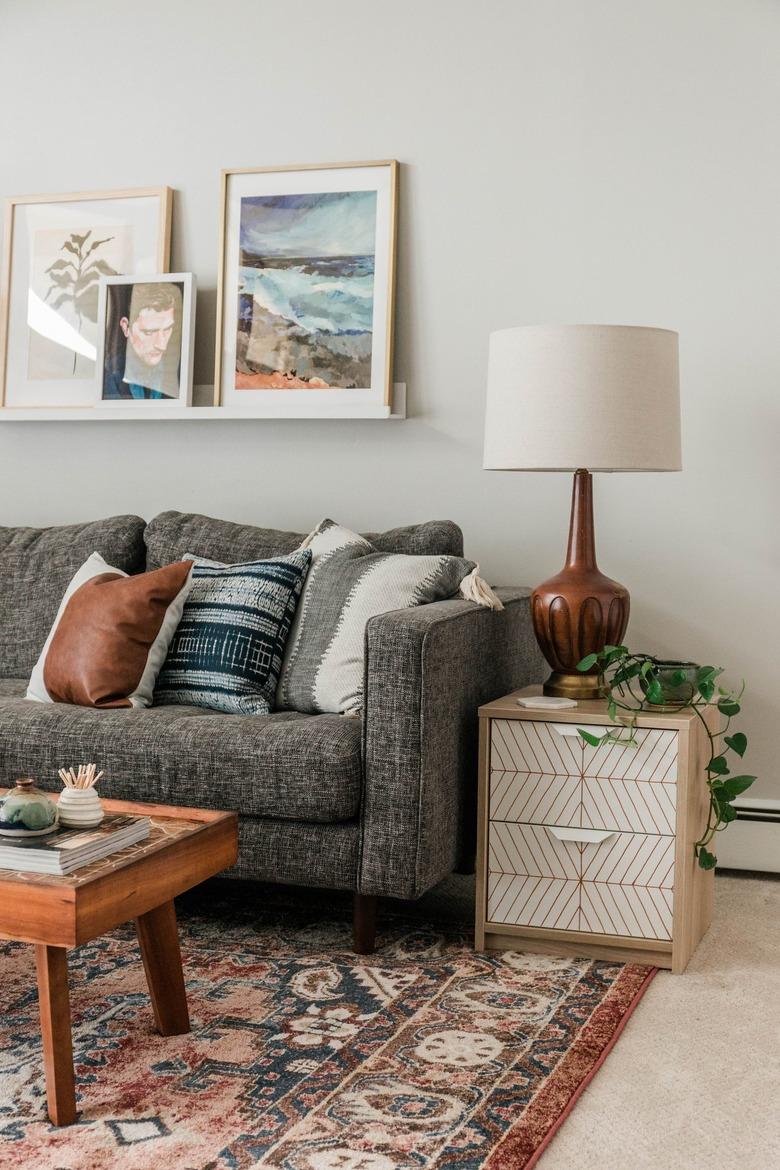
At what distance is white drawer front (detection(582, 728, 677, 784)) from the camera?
238 cm

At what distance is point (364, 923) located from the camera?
2430mm

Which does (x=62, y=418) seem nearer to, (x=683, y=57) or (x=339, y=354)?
(x=339, y=354)

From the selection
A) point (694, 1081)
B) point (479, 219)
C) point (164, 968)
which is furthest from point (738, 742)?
point (479, 219)

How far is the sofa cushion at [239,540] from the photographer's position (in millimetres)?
3000

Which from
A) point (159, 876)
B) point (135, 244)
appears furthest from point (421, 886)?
point (135, 244)

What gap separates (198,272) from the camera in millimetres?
3611

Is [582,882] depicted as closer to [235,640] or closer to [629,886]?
[629,886]

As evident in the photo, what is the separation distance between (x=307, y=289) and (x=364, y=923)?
6.04 ft

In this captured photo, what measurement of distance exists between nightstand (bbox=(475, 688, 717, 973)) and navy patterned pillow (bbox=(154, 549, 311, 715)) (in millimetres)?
555

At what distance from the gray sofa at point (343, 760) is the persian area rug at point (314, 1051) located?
184mm

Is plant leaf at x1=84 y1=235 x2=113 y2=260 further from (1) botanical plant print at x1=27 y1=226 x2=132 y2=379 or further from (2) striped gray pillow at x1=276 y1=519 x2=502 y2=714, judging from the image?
(2) striped gray pillow at x1=276 y1=519 x2=502 y2=714

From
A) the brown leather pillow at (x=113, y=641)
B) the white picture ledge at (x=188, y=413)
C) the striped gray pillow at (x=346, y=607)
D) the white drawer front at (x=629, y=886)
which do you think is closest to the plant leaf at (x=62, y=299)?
the white picture ledge at (x=188, y=413)

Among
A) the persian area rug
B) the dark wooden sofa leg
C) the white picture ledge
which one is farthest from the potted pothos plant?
the white picture ledge

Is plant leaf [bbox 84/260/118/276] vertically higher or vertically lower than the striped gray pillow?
higher
